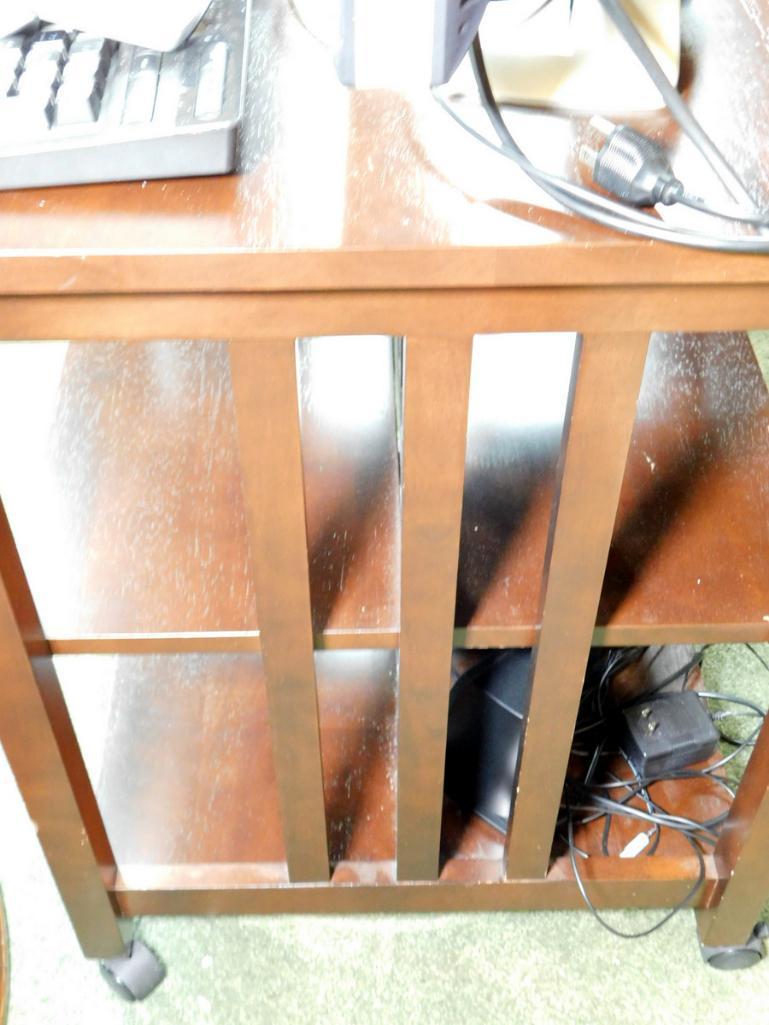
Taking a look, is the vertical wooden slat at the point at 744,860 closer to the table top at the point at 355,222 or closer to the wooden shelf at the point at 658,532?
the wooden shelf at the point at 658,532

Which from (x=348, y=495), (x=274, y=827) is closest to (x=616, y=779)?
(x=274, y=827)

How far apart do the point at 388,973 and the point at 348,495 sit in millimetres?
425

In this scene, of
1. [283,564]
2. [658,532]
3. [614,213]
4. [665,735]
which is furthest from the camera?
[665,735]

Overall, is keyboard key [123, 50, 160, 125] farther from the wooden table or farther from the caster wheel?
the caster wheel

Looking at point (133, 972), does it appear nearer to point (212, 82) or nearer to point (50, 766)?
point (50, 766)

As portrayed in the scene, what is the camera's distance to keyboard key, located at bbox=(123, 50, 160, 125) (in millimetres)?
469

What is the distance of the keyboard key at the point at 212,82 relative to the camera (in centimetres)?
47

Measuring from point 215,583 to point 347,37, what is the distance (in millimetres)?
337

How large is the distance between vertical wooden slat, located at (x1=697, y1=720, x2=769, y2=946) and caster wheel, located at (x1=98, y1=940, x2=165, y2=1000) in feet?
1.41

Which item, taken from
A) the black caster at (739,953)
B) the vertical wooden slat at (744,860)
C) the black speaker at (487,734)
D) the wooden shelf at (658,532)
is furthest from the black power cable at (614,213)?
the black caster at (739,953)

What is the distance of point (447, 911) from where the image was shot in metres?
0.90

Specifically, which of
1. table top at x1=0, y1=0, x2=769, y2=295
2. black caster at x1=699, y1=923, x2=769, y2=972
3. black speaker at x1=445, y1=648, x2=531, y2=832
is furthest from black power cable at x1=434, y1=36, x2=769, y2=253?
black caster at x1=699, y1=923, x2=769, y2=972

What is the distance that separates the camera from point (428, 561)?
1.95ft

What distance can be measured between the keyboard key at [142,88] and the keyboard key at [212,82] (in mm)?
20
